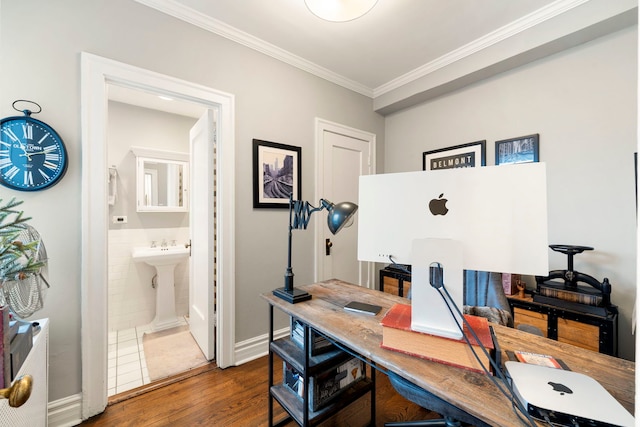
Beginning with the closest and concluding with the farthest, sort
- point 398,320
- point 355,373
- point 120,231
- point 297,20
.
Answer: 1. point 398,320
2. point 355,373
3. point 297,20
4. point 120,231

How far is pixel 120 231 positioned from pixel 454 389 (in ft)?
10.8

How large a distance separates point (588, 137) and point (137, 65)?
3192 millimetres

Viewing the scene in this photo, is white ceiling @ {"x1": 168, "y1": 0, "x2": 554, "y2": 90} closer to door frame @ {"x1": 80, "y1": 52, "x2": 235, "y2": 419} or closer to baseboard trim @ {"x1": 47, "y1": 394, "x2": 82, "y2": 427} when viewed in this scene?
door frame @ {"x1": 80, "y1": 52, "x2": 235, "y2": 419}

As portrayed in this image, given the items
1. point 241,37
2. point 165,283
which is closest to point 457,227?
point 241,37

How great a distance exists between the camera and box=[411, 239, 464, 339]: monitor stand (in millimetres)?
876

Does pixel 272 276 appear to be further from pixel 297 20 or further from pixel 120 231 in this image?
pixel 297 20

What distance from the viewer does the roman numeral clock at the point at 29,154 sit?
1.34m

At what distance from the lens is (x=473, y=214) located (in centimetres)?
87

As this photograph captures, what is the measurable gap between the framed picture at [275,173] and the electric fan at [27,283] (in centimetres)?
131

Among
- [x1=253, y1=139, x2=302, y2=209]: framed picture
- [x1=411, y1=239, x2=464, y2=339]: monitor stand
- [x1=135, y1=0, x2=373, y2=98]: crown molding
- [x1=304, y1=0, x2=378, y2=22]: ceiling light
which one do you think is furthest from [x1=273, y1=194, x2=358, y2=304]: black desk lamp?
[x1=135, y1=0, x2=373, y2=98]: crown molding

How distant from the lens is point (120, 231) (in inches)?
110

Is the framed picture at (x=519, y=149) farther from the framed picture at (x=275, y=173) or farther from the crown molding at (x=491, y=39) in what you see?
the framed picture at (x=275, y=173)

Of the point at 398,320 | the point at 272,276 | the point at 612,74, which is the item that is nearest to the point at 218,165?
the point at 272,276

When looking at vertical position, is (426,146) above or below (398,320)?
above
